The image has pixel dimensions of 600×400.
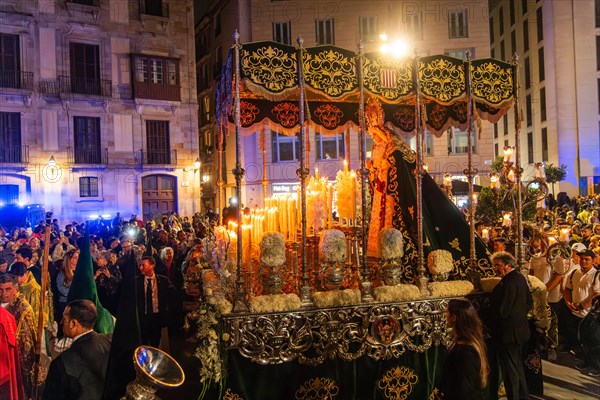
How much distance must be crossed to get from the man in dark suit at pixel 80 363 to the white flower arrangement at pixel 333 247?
9.53ft

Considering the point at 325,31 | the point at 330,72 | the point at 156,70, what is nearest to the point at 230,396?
the point at 330,72

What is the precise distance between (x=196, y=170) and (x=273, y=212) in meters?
21.7

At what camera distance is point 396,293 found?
21.0 feet

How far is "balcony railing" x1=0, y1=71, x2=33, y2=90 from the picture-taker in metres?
25.7

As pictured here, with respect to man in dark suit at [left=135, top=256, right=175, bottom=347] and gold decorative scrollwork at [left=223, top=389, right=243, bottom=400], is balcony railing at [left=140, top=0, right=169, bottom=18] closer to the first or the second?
man in dark suit at [left=135, top=256, right=175, bottom=347]

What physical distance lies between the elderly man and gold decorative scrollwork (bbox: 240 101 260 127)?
4.74 metres

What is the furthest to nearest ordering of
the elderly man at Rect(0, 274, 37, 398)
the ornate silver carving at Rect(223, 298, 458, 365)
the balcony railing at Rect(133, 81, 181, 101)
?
the balcony railing at Rect(133, 81, 181, 101) → the ornate silver carving at Rect(223, 298, 458, 365) → the elderly man at Rect(0, 274, 37, 398)

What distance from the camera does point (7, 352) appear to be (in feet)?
15.9

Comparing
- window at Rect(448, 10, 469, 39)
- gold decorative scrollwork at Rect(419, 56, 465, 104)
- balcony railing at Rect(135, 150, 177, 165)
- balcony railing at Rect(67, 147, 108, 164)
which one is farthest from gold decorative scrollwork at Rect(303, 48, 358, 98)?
window at Rect(448, 10, 469, 39)

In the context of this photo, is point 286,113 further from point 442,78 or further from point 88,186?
point 88,186

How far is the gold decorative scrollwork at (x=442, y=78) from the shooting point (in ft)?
23.5

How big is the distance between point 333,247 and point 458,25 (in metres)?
27.0

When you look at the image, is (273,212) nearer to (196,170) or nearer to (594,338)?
(594,338)

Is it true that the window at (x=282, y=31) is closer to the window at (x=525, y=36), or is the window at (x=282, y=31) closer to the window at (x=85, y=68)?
the window at (x=85, y=68)
